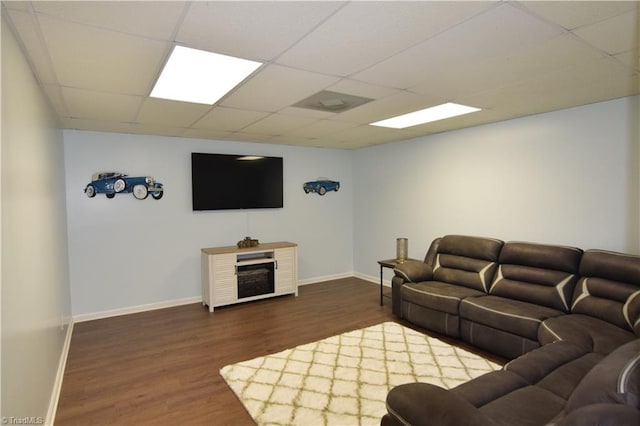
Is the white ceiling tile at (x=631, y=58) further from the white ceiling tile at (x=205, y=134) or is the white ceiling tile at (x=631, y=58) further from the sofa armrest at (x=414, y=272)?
the white ceiling tile at (x=205, y=134)

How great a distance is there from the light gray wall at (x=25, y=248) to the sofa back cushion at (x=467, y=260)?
12.5ft

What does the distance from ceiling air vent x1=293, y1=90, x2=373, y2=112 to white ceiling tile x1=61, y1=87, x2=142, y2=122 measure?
1.45 m

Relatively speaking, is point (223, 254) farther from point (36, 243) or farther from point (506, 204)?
point (506, 204)

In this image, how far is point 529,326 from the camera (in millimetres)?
2945

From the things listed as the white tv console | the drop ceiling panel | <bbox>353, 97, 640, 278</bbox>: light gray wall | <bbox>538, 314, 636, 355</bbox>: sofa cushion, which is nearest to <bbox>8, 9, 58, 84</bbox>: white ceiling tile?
the drop ceiling panel

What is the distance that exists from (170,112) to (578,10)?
3.26m

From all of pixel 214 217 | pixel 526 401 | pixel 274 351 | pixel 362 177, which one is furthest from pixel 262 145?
pixel 526 401

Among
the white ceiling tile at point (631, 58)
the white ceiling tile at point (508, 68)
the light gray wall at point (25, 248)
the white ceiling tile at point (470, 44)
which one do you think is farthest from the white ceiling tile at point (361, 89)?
the light gray wall at point (25, 248)

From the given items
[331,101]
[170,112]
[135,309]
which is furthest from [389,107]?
[135,309]

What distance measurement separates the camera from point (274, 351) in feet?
11.2

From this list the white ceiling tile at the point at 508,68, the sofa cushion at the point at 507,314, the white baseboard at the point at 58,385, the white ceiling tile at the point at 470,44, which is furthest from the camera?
the sofa cushion at the point at 507,314

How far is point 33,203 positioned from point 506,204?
4.44 metres

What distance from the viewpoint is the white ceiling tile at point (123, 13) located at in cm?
154

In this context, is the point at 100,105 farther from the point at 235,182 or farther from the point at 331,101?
the point at 235,182
